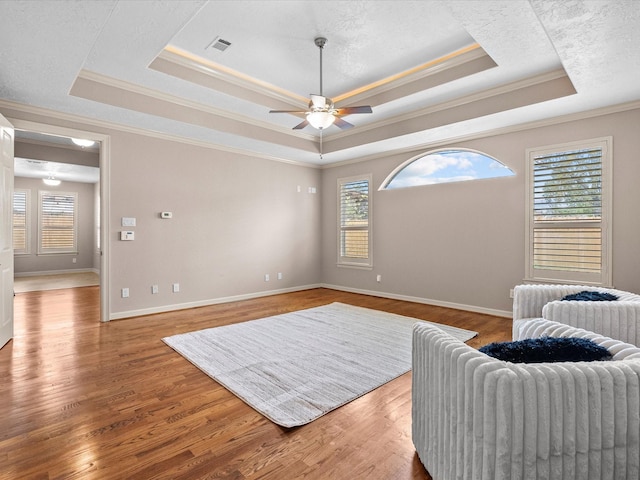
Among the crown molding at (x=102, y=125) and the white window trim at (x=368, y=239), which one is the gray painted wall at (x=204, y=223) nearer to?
the crown molding at (x=102, y=125)

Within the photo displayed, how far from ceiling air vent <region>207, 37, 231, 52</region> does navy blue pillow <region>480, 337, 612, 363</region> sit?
368 cm

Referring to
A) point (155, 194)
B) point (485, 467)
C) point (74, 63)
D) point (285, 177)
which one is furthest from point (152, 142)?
point (485, 467)

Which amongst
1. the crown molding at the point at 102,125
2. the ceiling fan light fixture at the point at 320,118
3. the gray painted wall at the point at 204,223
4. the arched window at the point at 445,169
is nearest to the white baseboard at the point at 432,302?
the gray painted wall at the point at 204,223

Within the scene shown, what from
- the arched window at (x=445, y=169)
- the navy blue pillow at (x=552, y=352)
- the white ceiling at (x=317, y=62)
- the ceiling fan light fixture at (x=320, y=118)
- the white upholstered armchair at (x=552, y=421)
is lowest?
the white upholstered armchair at (x=552, y=421)

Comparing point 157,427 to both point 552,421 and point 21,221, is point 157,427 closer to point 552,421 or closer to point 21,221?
point 552,421

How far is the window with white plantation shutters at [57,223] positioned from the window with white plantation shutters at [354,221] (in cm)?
846

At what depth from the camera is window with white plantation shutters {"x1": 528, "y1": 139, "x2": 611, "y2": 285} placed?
3.97m

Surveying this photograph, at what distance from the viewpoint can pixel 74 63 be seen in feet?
9.80

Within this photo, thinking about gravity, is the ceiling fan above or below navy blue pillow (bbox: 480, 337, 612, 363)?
above

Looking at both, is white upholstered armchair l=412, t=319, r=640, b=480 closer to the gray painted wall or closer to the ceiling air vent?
the ceiling air vent

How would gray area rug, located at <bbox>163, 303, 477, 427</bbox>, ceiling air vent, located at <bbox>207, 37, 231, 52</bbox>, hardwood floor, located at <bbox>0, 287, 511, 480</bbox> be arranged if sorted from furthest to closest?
ceiling air vent, located at <bbox>207, 37, 231, 52</bbox>, gray area rug, located at <bbox>163, 303, 477, 427</bbox>, hardwood floor, located at <bbox>0, 287, 511, 480</bbox>

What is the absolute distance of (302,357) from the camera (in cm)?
317

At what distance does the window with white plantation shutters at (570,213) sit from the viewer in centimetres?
397

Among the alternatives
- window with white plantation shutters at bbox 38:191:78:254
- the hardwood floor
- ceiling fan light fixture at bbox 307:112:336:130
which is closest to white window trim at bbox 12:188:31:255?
window with white plantation shutters at bbox 38:191:78:254
